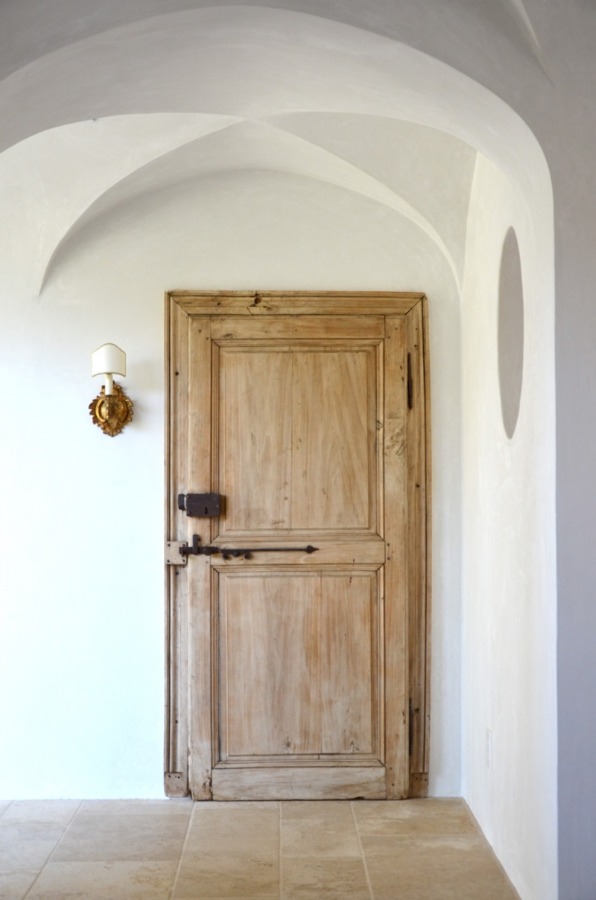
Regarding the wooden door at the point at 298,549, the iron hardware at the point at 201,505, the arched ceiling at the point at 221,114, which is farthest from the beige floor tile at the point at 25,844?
the arched ceiling at the point at 221,114

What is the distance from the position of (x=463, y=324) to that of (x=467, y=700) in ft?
5.18

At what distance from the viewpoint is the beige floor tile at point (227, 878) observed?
10.5 feet

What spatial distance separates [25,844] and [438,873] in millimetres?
1510

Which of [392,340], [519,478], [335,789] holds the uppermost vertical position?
[392,340]

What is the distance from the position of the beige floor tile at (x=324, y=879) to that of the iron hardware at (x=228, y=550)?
49.1 inches

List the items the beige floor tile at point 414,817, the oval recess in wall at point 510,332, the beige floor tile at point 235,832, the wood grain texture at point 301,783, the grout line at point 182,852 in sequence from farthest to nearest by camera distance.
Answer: the wood grain texture at point 301,783, the beige floor tile at point 414,817, the beige floor tile at point 235,832, the grout line at point 182,852, the oval recess in wall at point 510,332

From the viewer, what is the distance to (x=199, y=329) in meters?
4.22

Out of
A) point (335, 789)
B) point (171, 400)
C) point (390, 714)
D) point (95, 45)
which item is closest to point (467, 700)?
point (390, 714)

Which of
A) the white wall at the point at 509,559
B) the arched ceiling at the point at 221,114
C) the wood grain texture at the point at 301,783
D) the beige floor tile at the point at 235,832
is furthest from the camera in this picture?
the wood grain texture at the point at 301,783

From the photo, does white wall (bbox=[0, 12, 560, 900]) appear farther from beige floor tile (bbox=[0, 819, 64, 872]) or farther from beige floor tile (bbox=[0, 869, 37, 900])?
beige floor tile (bbox=[0, 869, 37, 900])

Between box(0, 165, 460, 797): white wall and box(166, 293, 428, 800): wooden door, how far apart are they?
0.09 meters

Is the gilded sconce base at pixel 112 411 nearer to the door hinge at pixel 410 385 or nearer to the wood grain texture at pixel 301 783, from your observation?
the door hinge at pixel 410 385

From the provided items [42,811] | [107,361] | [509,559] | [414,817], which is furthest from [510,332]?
[42,811]

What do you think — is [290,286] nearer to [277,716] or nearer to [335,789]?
[277,716]
